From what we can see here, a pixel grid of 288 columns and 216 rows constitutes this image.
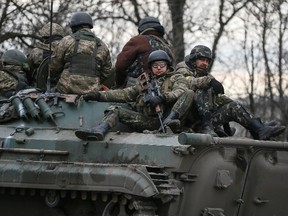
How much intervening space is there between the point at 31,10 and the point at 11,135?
9690 mm

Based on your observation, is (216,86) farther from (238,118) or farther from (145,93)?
(145,93)

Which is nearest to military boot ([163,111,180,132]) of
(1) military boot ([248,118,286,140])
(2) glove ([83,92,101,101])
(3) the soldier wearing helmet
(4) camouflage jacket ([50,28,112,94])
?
(2) glove ([83,92,101,101])

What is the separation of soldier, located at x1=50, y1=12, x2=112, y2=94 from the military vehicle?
0.58 meters

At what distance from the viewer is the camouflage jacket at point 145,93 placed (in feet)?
37.3

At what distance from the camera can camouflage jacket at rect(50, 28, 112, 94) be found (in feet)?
40.5

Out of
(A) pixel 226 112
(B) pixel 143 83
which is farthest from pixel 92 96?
(A) pixel 226 112

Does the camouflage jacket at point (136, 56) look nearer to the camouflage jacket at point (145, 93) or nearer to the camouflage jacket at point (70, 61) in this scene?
the camouflage jacket at point (70, 61)

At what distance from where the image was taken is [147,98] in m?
11.2

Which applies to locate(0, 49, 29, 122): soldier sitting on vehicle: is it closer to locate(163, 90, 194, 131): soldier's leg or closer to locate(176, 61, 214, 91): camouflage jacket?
locate(176, 61, 214, 91): camouflage jacket

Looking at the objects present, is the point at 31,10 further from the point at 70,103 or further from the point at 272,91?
the point at 272,91

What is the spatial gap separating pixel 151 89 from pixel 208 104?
0.75m

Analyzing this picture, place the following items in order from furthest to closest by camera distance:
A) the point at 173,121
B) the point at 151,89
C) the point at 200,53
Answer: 1. the point at 200,53
2. the point at 151,89
3. the point at 173,121

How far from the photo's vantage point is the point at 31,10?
20781 mm

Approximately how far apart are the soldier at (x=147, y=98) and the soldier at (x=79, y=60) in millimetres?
614
